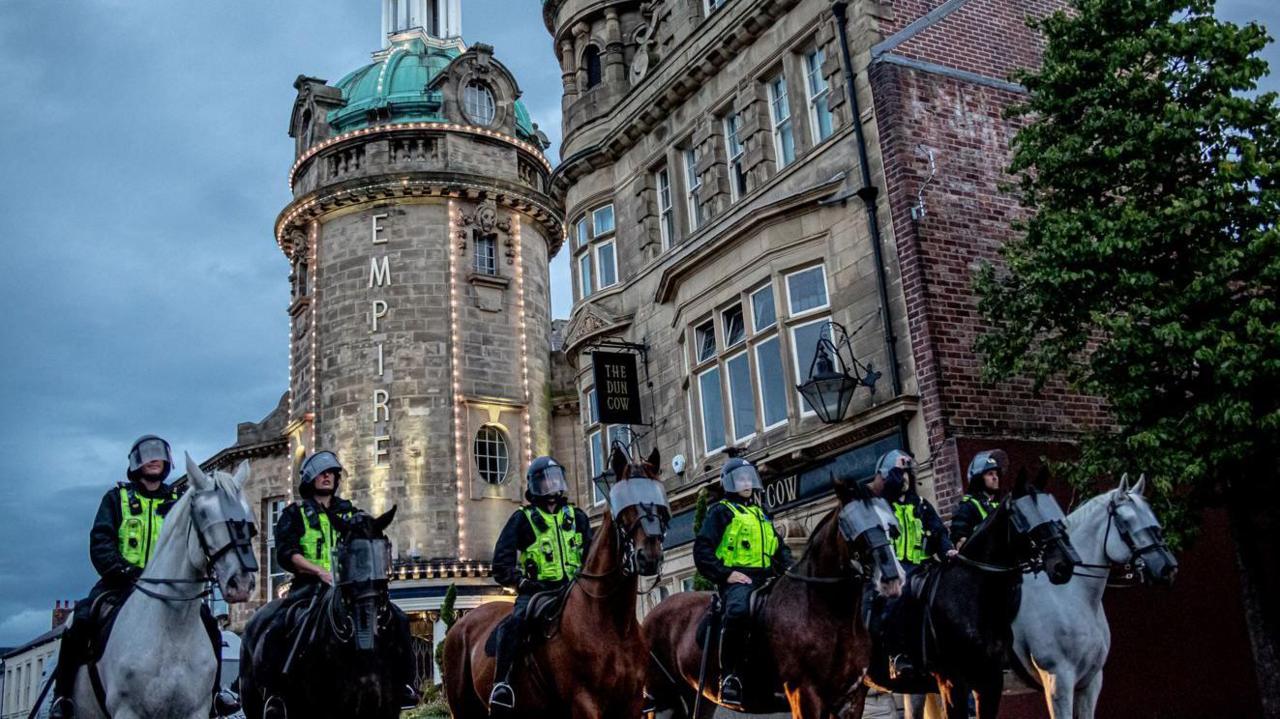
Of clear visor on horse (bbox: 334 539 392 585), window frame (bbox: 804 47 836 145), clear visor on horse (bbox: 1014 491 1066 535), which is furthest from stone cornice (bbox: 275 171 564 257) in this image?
clear visor on horse (bbox: 334 539 392 585)

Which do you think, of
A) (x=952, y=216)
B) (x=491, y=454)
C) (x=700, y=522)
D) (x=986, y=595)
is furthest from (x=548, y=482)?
(x=491, y=454)

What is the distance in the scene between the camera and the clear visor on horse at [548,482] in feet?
34.0

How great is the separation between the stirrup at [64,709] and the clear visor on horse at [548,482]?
4.05 m

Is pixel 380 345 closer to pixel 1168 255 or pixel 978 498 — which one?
pixel 1168 255

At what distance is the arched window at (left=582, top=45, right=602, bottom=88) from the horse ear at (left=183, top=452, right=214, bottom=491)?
2128 centimetres

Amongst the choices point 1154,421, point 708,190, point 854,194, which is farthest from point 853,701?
point 708,190

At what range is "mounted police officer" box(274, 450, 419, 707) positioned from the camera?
895cm

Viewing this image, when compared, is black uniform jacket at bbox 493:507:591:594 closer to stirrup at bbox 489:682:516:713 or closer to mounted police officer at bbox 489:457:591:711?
mounted police officer at bbox 489:457:591:711

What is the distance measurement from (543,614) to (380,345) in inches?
1089

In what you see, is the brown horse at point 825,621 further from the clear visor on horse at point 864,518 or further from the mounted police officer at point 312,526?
the mounted police officer at point 312,526

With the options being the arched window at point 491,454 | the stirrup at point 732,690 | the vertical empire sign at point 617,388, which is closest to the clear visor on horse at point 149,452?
the stirrup at point 732,690

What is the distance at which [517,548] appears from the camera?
10.4 metres

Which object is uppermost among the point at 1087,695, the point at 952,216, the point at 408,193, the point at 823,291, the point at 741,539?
the point at 408,193

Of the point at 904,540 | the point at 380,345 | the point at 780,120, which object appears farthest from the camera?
the point at 380,345
